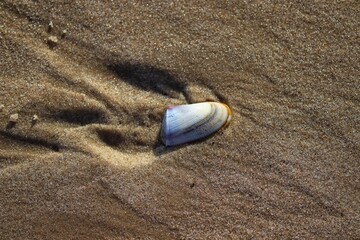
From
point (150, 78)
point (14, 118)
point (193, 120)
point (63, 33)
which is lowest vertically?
point (14, 118)

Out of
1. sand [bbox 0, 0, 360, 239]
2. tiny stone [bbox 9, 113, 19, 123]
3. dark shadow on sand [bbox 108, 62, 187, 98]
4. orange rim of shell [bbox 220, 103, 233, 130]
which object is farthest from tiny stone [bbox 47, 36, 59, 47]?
orange rim of shell [bbox 220, 103, 233, 130]

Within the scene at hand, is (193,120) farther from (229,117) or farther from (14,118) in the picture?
(14,118)

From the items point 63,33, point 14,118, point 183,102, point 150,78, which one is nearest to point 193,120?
point 183,102

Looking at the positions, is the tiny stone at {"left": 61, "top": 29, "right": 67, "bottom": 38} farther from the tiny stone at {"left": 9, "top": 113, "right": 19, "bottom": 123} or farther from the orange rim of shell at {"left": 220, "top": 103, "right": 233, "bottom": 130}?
the orange rim of shell at {"left": 220, "top": 103, "right": 233, "bottom": 130}

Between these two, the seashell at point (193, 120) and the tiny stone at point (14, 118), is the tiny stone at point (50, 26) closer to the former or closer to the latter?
the tiny stone at point (14, 118)

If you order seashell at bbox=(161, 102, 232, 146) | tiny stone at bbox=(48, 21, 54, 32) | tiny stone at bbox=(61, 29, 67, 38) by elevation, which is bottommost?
seashell at bbox=(161, 102, 232, 146)

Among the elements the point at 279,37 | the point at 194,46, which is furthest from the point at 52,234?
the point at 279,37
